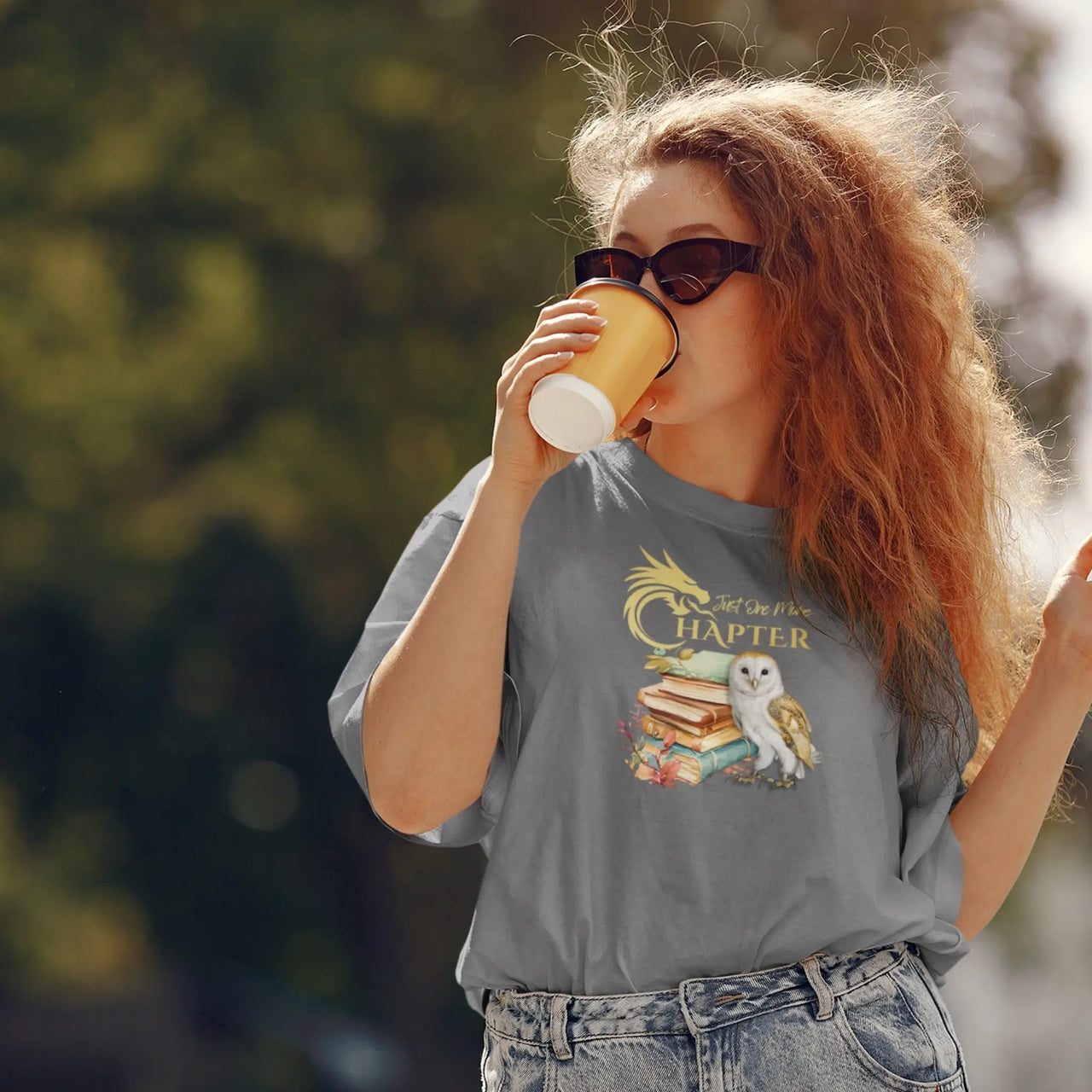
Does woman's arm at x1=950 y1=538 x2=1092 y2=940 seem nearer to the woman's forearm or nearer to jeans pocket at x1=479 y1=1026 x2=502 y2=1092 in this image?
the woman's forearm

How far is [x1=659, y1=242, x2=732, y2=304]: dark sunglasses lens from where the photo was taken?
4.50 ft

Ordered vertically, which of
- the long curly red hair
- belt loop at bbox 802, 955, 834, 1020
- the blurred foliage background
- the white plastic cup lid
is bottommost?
belt loop at bbox 802, 955, 834, 1020

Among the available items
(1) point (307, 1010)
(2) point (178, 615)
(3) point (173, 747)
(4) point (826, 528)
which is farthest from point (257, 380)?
(4) point (826, 528)

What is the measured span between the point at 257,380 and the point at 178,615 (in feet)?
2.81

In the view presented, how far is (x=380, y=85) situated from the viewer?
4.41 m

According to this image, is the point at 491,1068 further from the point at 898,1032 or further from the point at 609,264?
the point at 609,264

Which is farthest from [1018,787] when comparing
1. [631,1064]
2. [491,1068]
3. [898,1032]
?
→ [491,1068]

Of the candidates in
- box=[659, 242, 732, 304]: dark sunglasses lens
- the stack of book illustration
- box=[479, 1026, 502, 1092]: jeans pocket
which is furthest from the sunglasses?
box=[479, 1026, 502, 1092]: jeans pocket

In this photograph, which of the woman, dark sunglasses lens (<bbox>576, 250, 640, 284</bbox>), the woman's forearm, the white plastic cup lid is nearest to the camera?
the white plastic cup lid

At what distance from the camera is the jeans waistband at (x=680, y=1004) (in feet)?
4.19

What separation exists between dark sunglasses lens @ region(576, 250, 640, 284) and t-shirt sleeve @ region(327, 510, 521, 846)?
304 millimetres

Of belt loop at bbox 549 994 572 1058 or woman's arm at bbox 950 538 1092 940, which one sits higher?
woman's arm at bbox 950 538 1092 940

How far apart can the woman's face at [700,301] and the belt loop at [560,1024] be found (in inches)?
23.5

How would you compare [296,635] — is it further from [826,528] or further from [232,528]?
[826,528]
